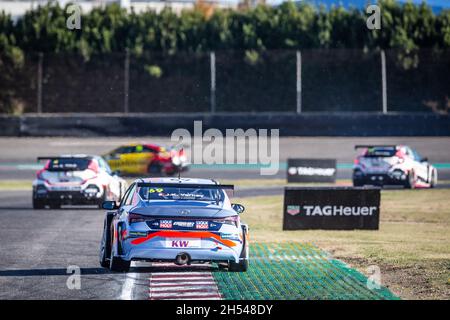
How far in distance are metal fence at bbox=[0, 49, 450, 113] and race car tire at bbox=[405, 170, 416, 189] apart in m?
12.6

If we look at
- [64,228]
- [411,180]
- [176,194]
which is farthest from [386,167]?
[176,194]

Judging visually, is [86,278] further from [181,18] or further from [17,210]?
[181,18]

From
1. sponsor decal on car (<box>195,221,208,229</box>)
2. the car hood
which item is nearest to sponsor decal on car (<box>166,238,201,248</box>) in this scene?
sponsor decal on car (<box>195,221,208,229</box>)

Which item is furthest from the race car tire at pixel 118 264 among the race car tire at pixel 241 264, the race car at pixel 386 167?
the race car at pixel 386 167

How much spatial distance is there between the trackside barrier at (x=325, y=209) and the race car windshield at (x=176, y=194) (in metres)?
6.67

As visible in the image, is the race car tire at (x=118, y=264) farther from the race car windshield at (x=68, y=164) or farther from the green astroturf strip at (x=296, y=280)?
the race car windshield at (x=68, y=164)

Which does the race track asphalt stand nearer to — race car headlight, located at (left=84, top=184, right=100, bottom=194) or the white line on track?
the white line on track

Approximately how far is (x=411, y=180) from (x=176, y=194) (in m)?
20.6

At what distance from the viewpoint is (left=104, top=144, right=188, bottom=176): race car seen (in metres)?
39.4

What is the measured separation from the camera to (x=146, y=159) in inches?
1565

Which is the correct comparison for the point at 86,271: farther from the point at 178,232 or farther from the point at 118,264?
the point at 178,232
